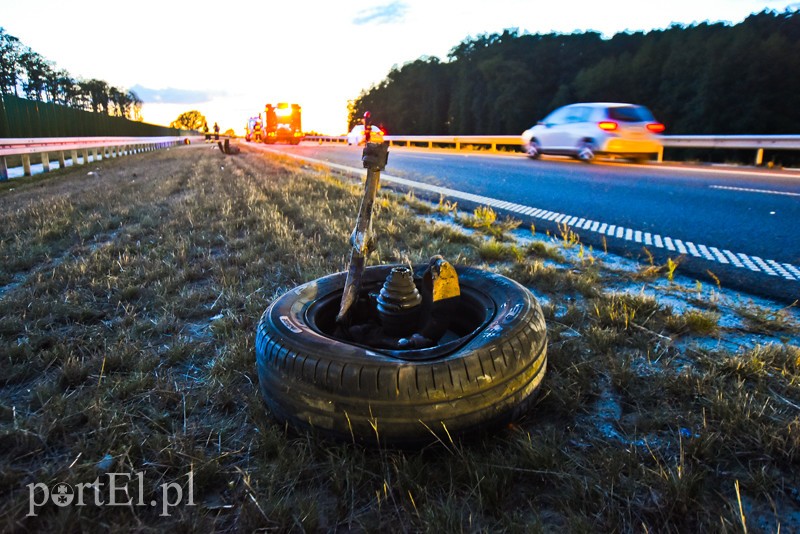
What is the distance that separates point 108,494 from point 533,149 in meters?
16.4

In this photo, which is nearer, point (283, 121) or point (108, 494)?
point (108, 494)

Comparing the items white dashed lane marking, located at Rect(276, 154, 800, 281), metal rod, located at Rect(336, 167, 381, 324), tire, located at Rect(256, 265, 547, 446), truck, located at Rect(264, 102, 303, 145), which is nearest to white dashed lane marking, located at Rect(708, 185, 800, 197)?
white dashed lane marking, located at Rect(276, 154, 800, 281)

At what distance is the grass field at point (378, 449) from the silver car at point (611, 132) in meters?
11.1

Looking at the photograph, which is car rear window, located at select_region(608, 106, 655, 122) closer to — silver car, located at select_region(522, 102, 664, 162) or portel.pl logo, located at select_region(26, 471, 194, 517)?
silver car, located at select_region(522, 102, 664, 162)

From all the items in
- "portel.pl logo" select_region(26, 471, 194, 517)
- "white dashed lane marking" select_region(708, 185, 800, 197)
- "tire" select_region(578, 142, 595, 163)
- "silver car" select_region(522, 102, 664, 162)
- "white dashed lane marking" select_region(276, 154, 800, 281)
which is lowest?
"portel.pl logo" select_region(26, 471, 194, 517)

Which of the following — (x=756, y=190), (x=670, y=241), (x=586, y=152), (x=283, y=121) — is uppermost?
(x=283, y=121)

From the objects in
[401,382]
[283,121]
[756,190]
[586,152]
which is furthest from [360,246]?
[283,121]

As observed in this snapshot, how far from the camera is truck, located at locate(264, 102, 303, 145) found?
1753 inches

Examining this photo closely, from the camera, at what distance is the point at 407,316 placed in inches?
79.8

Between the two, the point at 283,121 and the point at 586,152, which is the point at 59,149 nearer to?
the point at 586,152

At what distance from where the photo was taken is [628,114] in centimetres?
1321

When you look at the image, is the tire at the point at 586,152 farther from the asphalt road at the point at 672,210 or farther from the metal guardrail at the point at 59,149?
the metal guardrail at the point at 59,149

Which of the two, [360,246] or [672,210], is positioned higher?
[360,246]

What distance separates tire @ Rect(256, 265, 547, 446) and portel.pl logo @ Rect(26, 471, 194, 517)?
405mm
